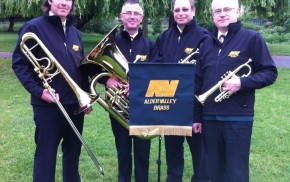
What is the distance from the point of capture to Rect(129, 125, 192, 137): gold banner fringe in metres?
3.36

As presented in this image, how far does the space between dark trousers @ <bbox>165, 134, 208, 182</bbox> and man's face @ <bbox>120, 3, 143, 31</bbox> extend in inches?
46.1

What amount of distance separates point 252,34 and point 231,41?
7.0 inches

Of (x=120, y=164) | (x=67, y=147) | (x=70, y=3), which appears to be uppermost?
(x=70, y=3)

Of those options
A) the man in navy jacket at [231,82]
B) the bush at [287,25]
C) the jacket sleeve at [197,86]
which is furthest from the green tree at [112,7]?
the bush at [287,25]

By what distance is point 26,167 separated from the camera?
538 cm

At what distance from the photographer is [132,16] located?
13.0 ft

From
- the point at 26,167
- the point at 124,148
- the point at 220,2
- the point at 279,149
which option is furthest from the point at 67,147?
the point at 279,149

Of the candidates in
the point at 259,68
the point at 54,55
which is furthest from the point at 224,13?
the point at 54,55

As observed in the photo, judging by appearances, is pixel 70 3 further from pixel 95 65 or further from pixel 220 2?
pixel 220 2

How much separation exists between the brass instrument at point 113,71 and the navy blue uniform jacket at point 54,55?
0.15m

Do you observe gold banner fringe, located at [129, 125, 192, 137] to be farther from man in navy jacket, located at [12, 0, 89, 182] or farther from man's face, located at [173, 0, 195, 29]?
man's face, located at [173, 0, 195, 29]

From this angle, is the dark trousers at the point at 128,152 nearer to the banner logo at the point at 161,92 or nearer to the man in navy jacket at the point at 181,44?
the man in navy jacket at the point at 181,44

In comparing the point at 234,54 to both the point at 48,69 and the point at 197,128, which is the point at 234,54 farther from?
the point at 48,69

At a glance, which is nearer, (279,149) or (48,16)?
(48,16)
